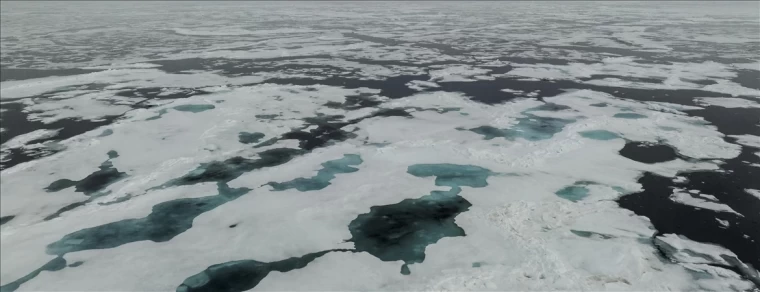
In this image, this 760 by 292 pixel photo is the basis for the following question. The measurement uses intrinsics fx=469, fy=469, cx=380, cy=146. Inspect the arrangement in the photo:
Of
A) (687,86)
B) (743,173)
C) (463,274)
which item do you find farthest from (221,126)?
(687,86)

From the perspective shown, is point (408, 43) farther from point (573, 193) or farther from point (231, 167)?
point (573, 193)

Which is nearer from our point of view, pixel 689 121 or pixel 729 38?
pixel 689 121

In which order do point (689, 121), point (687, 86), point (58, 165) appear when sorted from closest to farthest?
point (58, 165), point (689, 121), point (687, 86)

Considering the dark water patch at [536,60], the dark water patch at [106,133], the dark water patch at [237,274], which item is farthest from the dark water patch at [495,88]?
the dark water patch at [106,133]

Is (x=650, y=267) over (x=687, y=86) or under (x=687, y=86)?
under

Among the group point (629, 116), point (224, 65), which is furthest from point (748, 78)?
point (224, 65)

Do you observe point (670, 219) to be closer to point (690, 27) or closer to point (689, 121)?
point (689, 121)

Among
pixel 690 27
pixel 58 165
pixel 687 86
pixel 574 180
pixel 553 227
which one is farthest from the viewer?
pixel 690 27

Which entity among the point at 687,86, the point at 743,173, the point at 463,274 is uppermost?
the point at 687,86
